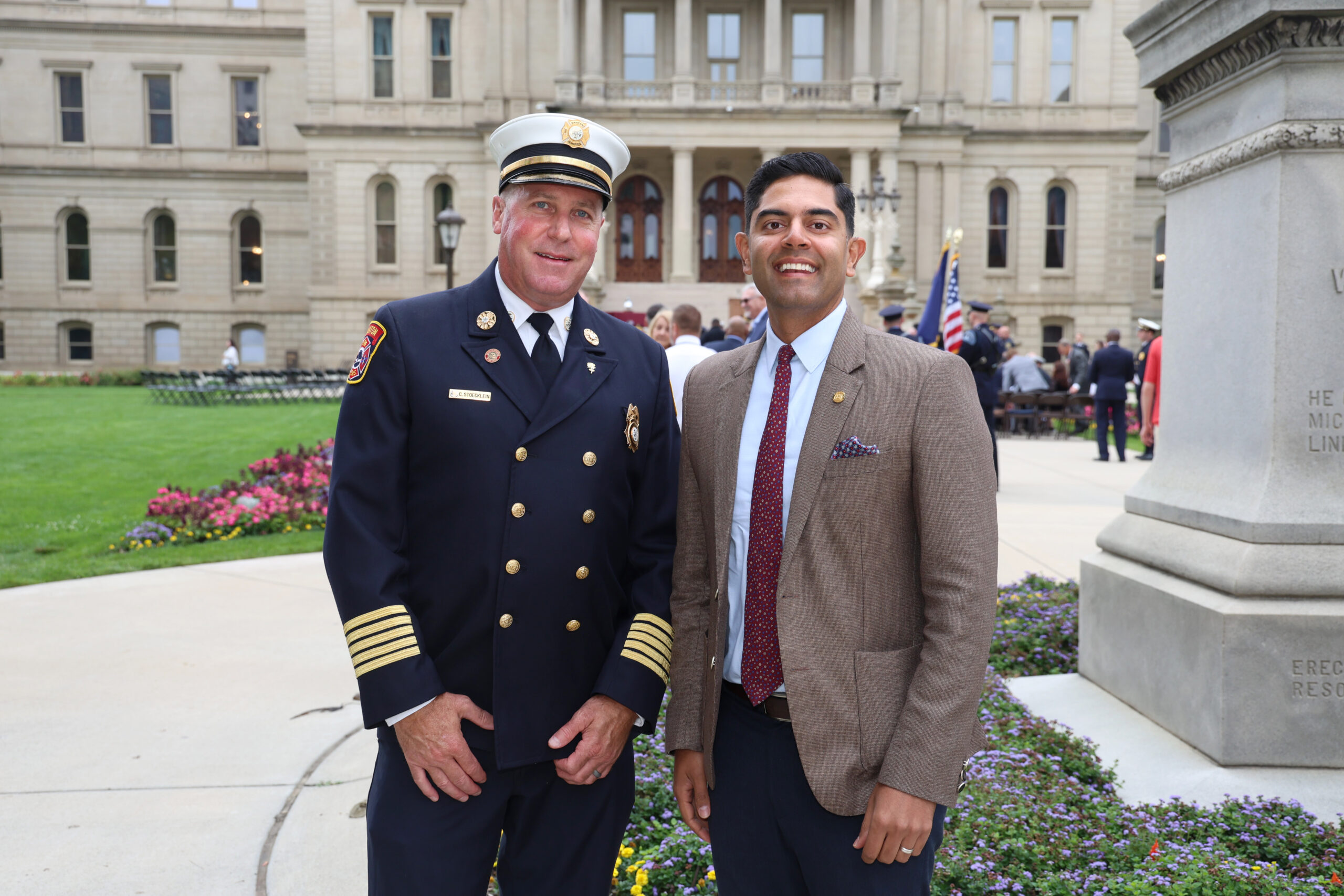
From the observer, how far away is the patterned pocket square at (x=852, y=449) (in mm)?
2181

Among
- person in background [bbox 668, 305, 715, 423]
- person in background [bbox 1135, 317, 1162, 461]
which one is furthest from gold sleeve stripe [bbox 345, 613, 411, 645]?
person in background [bbox 1135, 317, 1162, 461]

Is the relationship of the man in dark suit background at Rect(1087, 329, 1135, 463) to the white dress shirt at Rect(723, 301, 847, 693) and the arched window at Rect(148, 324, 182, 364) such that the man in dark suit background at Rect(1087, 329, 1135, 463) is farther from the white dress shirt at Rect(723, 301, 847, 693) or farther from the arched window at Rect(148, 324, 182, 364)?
the arched window at Rect(148, 324, 182, 364)

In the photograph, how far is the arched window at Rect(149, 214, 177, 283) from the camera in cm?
4591

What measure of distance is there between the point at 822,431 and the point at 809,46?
42844 millimetres

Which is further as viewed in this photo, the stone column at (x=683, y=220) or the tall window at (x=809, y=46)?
the tall window at (x=809, y=46)

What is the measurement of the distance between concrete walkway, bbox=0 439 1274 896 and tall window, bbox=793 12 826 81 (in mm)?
36876

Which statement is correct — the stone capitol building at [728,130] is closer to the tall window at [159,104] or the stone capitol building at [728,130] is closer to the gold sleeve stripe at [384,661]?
the tall window at [159,104]

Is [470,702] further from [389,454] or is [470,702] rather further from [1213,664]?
[1213,664]

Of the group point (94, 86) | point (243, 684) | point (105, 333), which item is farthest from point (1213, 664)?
point (94, 86)

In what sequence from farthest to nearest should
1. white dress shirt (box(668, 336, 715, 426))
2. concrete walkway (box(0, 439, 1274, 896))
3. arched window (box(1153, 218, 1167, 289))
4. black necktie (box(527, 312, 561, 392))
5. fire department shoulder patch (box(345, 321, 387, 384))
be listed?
arched window (box(1153, 218, 1167, 289)), white dress shirt (box(668, 336, 715, 426)), concrete walkway (box(0, 439, 1274, 896)), black necktie (box(527, 312, 561, 392)), fire department shoulder patch (box(345, 321, 387, 384))

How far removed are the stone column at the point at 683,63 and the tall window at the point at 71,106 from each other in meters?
28.3

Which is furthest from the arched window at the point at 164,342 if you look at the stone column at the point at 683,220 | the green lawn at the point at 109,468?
the stone column at the point at 683,220

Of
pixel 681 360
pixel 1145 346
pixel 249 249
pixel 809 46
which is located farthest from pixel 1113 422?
pixel 249 249

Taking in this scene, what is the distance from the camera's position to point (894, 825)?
6.72 ft
